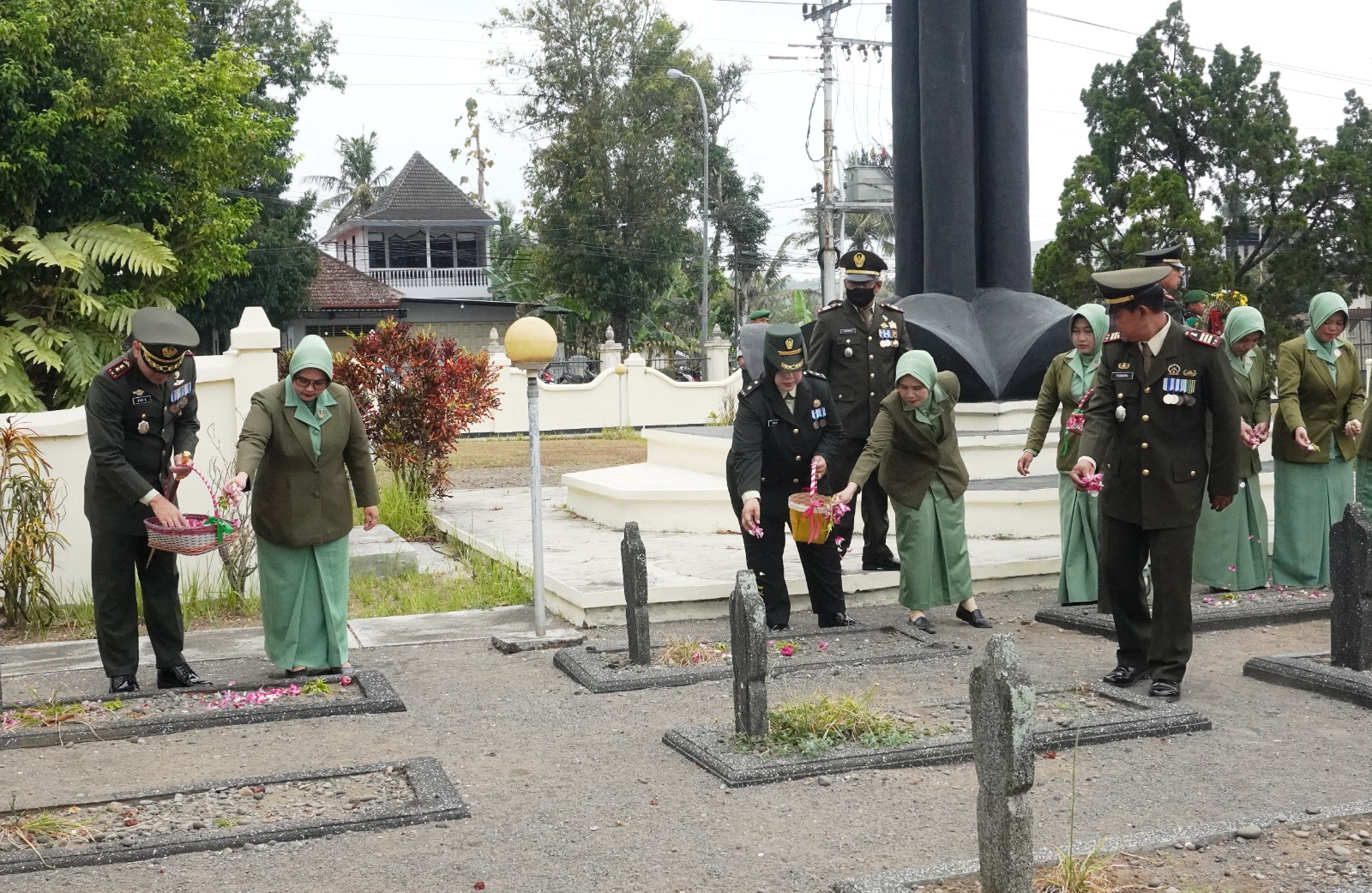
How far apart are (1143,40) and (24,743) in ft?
97.1

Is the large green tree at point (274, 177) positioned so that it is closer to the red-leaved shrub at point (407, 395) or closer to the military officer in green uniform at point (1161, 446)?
the red-leaved shrub at point (407, 395)

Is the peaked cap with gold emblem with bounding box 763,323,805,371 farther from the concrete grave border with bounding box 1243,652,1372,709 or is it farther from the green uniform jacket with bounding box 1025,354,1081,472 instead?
the concrete grave border with bounding box 1243,652,1372,709

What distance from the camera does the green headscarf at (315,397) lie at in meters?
7.19

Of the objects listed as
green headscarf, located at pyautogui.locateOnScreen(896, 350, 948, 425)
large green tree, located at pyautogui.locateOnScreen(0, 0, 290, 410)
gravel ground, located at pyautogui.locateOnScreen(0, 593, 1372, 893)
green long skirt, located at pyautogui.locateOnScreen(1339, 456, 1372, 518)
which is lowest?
gravel ground, located at pyautogui.locateOnScreen(0, 593, 1372, 893)

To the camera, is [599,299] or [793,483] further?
[599,299]

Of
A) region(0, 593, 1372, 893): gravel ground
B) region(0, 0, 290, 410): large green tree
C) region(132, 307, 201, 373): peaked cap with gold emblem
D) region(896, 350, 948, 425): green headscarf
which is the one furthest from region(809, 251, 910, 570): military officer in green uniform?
region(0, 0, 290, 410): large green tree

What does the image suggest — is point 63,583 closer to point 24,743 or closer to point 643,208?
point 24,743

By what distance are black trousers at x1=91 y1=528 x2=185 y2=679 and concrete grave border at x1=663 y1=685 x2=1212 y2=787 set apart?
113 inches

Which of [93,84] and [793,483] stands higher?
[93,84]

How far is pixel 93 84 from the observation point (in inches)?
762

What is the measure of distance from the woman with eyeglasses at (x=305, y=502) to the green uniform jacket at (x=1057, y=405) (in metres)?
4.23

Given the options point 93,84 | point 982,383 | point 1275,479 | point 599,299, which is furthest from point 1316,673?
point 599,299

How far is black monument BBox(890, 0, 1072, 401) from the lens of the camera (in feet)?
42.0

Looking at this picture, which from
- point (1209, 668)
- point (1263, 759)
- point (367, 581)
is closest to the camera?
point (1263, 759)
